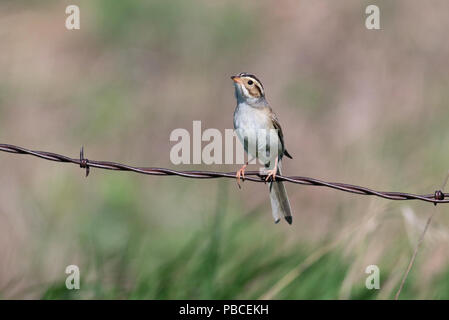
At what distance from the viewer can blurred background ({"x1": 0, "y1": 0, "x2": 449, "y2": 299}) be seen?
7.62 m

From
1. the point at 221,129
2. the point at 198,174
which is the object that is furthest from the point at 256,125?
the point at 221,129

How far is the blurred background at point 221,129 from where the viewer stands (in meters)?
7.62

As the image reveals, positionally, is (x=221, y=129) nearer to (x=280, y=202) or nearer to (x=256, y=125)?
(x=256, y=125)

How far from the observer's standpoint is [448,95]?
12633 mm

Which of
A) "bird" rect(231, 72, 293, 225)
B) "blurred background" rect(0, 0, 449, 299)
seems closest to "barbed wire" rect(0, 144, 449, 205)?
"blurred background" rect(0, 0, 449, 299)

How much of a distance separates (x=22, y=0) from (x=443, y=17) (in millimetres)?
6895

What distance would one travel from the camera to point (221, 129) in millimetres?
12312

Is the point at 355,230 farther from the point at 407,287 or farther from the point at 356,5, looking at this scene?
the point at 356,5

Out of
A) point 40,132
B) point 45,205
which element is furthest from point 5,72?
point 45,205

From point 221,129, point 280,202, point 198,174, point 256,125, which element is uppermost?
point 221,129

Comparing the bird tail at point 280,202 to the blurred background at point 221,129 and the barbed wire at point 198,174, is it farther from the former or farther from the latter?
the barbed wire at point 198,174

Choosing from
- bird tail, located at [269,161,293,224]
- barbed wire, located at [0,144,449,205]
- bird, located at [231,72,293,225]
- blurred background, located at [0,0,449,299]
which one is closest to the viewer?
barbed wire, located at [0,144,449,205]

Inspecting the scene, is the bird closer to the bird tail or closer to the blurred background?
the bird tail

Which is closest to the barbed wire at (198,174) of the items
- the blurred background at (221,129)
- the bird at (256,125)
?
the blurred background at (221,129)
